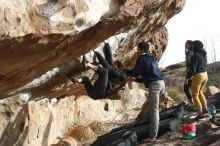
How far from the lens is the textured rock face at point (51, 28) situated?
8.17 metres

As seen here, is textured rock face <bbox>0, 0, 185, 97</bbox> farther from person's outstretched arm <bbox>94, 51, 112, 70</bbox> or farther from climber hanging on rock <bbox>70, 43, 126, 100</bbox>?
person's outstretched arm <bbox>94, 51, 112, 70</bbox>

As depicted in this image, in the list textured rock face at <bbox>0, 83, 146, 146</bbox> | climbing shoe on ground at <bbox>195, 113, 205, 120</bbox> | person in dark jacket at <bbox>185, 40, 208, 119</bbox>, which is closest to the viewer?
person in dark jacket at <bbox>185, 40, 208, 119</bbox>

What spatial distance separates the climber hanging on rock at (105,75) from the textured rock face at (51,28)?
45.1 inches

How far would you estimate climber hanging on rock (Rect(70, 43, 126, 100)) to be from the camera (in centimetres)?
1201

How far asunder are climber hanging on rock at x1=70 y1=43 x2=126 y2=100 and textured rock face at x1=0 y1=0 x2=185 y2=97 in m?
1.15

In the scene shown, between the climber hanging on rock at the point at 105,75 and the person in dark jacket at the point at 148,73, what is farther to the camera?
the climber hanging on rock at the point at 105,75

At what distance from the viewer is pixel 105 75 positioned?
472 inches

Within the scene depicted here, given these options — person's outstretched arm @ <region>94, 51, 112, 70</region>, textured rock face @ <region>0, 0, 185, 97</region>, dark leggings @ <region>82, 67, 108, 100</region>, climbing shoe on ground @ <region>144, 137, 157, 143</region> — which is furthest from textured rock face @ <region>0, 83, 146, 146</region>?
climbing shoe on ground @ <region>144, 137, 157, 143</region>

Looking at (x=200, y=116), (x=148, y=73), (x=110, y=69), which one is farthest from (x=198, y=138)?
(x=110, y=69)

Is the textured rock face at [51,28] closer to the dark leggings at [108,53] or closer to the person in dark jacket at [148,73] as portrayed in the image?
the person in dark jacket at [148,73]

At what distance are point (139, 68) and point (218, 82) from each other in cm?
2022

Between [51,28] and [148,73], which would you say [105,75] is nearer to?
[148,73]

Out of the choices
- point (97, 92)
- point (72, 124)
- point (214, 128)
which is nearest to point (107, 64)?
point (97, 92)

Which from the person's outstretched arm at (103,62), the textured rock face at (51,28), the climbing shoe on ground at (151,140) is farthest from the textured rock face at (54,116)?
the climbing shoe on ground at (151,140)
